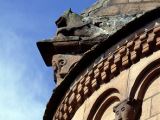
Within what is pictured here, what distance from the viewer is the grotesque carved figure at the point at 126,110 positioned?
44.0 ft

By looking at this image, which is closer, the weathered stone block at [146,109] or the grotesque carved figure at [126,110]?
the weathered stone block at [146,109]

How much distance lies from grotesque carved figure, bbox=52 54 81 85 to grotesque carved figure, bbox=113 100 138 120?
2501 mm

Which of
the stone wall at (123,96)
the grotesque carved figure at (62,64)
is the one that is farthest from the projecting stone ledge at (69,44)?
the stone wall at (123,96)

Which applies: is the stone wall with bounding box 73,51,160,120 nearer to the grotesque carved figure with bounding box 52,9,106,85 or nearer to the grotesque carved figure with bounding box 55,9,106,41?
the grotesque carved figure with bounding box 52,9,106,85

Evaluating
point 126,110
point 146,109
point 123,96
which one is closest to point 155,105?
point 146,109

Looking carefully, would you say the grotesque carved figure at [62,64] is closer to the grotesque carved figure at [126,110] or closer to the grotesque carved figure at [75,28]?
the grotesque carved figure at [75,28]

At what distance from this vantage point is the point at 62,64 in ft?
53.1

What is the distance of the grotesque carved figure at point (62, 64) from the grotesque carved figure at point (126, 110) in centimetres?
250

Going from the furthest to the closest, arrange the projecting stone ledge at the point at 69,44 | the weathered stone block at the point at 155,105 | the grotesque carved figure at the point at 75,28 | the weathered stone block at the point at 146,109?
the grotesque carved figure at the point at 75,28 < the projecting stone ledge at the point at 69,44 < the weathered stone block at the point at 146,109 < the weathered stone block at the point at 155,105

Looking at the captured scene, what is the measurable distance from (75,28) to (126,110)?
11.1 feet

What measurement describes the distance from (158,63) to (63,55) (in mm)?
3060

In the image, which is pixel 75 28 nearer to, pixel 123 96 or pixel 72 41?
pixel 72 41

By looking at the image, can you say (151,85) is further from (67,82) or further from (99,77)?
(67,82)

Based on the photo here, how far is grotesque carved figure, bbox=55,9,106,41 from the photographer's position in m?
16.2
